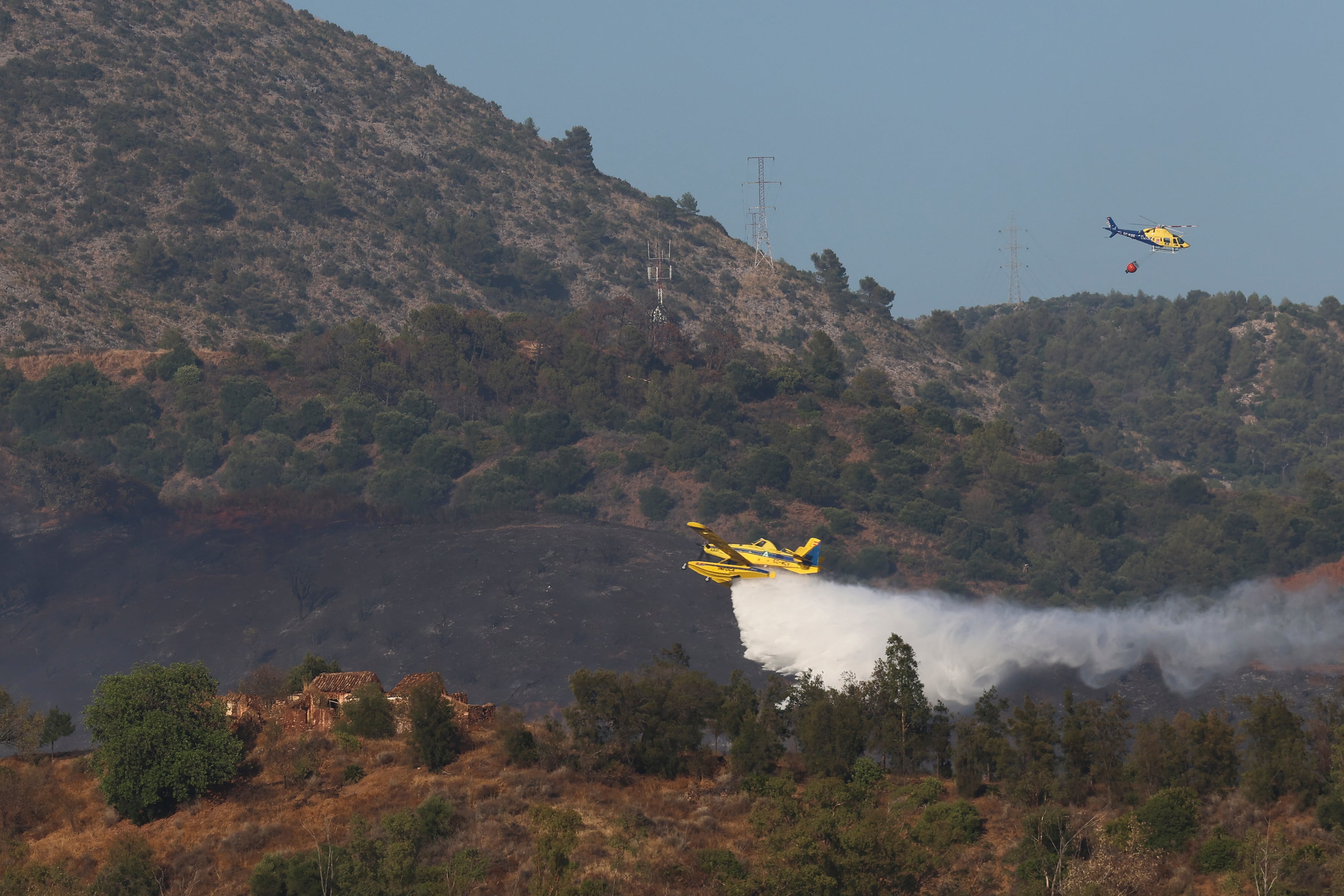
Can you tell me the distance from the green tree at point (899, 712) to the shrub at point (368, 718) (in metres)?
26.3

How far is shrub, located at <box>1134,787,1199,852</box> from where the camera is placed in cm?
6022

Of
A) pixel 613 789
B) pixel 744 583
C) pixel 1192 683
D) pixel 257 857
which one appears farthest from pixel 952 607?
pixel 257 857

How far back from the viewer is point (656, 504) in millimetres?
186250

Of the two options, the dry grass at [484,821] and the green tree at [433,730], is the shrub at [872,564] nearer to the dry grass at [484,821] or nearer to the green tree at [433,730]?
the dry grass at [484,821]

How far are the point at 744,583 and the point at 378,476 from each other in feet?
279

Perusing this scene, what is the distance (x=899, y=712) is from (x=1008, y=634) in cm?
4505

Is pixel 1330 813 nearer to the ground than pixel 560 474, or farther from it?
nearer to the ground

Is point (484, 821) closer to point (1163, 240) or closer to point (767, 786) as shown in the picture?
point (767, 786)

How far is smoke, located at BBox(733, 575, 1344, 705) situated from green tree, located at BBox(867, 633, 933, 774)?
25.1 metres

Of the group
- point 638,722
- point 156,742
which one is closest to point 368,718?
point 156,742

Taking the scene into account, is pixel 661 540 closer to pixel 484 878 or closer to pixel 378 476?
pixel 378 476

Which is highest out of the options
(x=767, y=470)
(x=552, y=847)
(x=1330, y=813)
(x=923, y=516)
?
(x=767, y=470)

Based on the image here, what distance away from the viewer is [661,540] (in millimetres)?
166875

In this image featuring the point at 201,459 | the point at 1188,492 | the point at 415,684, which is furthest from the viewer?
the point at 1188,492
